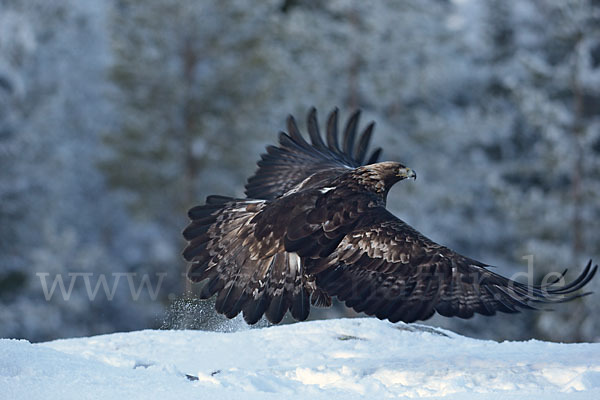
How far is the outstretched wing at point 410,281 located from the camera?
18.0ft

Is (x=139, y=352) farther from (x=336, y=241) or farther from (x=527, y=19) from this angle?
(x=527, y=19)

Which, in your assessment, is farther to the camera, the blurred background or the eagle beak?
the blurred background

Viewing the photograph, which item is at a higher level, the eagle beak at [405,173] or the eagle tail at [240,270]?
the eagle beak at [405,173]

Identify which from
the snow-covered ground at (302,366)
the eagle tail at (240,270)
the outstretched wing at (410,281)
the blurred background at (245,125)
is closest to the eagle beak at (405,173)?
the outstretched wing at (410,281)

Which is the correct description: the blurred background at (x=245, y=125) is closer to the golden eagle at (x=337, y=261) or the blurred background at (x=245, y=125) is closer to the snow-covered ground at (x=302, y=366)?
the snow-covered ground at (x=302, y=366)

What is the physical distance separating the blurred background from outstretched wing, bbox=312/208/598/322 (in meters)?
12.7

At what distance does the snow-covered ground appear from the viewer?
4871mm

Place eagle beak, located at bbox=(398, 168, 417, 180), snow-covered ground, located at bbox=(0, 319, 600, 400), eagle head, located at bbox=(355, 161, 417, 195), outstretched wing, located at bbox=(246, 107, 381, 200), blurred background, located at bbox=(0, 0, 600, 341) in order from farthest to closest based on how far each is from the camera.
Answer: blurred background, located at bbox=(0, 0, 600, 341)
outstretched wing, located at bbox=(246, 107, 381, 200)
eagle beak, located at bbox=(398, 168, 417, 180)
eagle head, located at bbox=(355, 161, 417, 195)
snow-covered ground, located at bbox=(0, 319, 600, 400)

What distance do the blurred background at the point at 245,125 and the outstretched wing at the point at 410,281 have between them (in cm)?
1270

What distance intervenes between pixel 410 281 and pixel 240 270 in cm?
140

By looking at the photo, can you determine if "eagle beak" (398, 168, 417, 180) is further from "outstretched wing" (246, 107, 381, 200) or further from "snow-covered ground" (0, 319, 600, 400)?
"snow-covered ground" (0, 319, 600, 400)

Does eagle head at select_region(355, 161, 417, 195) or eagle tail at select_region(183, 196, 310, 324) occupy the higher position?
eagle head at select_region(355, 161, 417, 195)

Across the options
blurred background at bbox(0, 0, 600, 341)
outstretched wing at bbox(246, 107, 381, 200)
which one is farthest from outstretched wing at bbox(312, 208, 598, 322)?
blurred background at bbox(0, 0, 600, 341)

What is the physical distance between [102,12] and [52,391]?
2551cm
